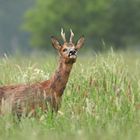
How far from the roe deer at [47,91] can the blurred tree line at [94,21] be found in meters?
39.9

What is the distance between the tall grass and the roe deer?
0.68 ft

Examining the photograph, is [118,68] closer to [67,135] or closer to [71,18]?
[67,135]

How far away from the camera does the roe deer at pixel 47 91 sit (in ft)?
27.5

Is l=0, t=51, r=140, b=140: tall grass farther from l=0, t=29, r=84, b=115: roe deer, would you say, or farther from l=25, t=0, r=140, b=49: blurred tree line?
l=25, t=0, r=140, b=49: blurred tree line

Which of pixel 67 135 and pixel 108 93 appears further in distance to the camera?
pixel 108 93

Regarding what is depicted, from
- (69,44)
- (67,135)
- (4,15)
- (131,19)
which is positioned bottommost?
(67,135)

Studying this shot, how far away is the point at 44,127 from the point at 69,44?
3.61 ft

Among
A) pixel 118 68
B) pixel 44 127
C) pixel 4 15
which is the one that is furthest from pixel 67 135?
pixel 4 15

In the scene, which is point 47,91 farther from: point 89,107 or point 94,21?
Answer: point 94,21

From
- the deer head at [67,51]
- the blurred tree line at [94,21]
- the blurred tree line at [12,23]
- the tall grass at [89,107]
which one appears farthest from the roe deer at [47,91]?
the blurred tree line at [12,23]

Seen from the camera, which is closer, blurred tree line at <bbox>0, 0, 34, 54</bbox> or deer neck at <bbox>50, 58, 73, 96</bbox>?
deer neck at <bbox>50, 58, 73, 96</bbox>

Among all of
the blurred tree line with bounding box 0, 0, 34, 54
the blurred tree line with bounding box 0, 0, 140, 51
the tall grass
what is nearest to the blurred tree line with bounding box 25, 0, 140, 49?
the blurred tree line with bounding box 0, 0, 140, 51

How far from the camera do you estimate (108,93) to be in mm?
9367

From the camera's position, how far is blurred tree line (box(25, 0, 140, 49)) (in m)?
50.1
